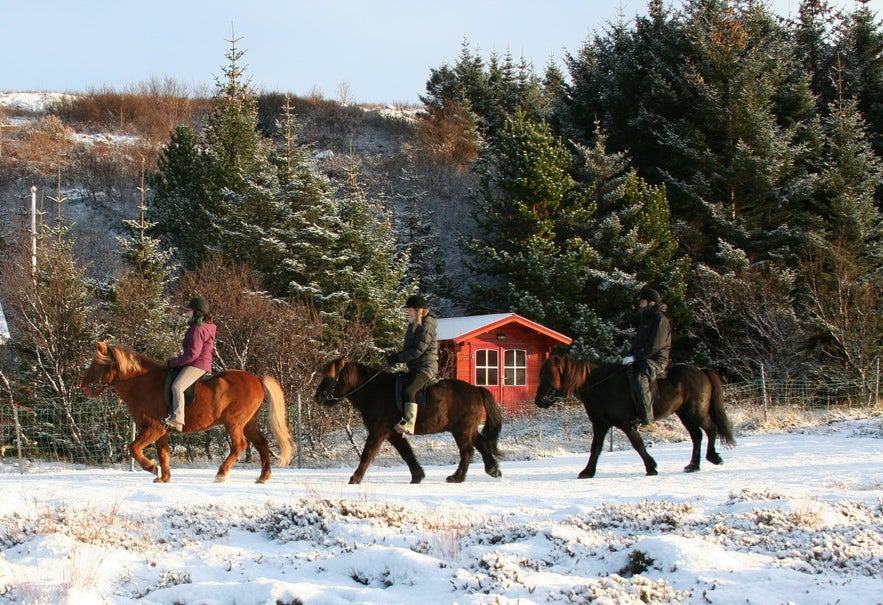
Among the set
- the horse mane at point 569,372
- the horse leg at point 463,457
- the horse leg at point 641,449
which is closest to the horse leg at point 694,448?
the horse leg at point 641,449

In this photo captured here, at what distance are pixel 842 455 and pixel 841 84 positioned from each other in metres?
29.9

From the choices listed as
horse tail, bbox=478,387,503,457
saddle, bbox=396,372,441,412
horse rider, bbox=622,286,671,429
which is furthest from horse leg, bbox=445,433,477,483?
horse rider, bbox=622,286,671,429

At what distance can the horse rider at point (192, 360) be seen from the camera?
10.6 m

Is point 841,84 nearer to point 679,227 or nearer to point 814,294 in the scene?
point 679,227

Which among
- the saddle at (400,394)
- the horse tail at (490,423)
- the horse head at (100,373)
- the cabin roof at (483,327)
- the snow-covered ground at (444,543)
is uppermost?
the cabin roof at (483,327)

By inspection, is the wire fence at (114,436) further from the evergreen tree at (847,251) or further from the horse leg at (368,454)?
the horse leg at (368,454)

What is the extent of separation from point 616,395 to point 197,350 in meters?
5.81

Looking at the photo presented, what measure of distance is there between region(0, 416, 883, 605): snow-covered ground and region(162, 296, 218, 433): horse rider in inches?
36.6

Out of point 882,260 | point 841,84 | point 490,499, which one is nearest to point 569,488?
point 490,499

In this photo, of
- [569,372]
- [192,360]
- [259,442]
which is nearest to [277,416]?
[259,442]

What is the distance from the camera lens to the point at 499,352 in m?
30.3

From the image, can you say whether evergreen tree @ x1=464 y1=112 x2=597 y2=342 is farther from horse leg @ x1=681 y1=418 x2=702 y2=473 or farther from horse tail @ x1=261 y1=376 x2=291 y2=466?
horse tail @ x1=261 y1=376 x2=291 y2=466

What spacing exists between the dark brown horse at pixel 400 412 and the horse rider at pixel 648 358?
6.57 feet

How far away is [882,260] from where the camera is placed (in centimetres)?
3278
